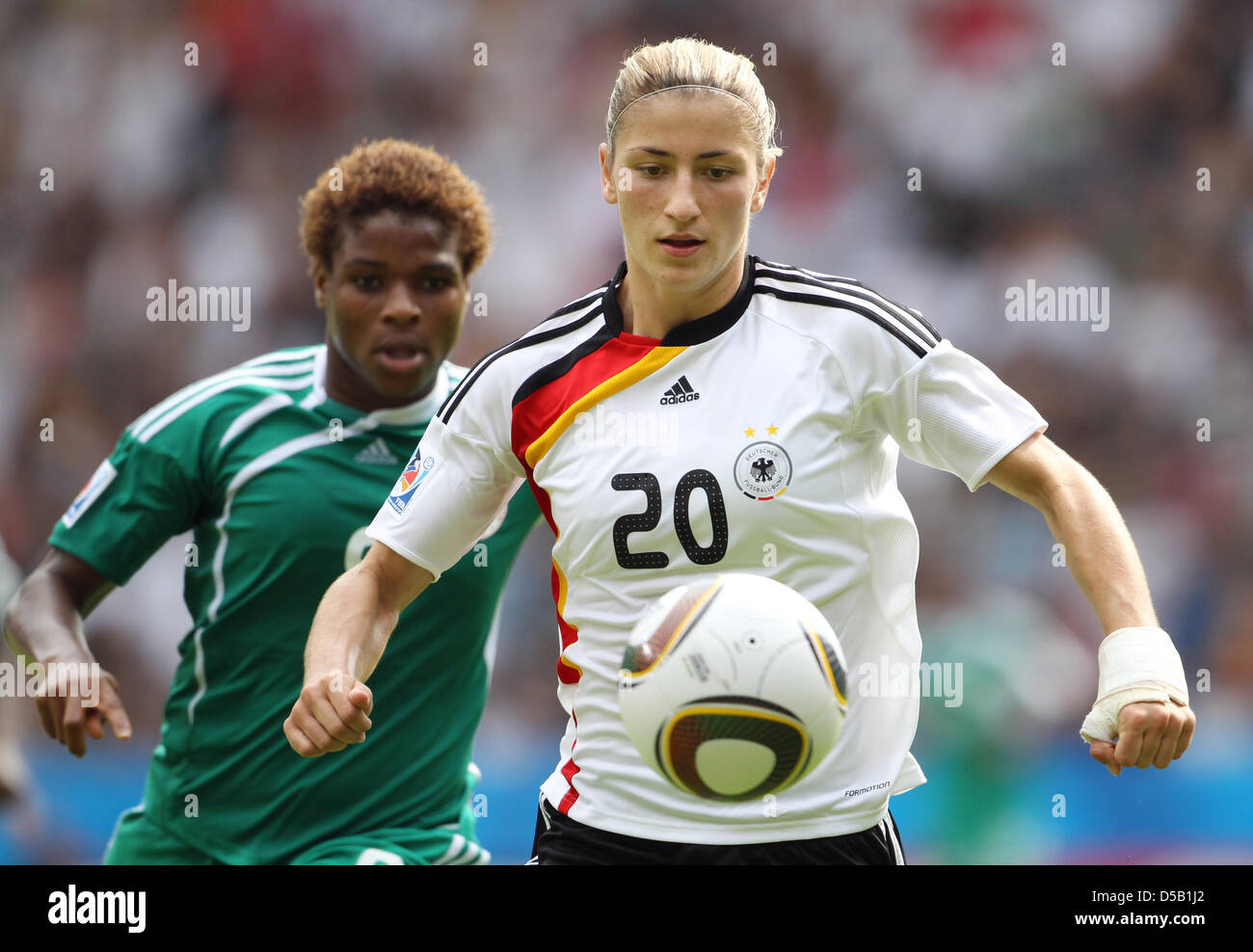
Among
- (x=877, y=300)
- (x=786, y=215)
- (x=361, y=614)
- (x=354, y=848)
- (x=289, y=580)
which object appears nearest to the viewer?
(x=877, y=300)

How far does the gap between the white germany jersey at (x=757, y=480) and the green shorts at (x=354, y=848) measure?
96 centimetres

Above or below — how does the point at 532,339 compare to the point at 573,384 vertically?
above

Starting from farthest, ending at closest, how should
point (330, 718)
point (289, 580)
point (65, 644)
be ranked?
point (289, 580) → point (65, 644) → point (330, 718)

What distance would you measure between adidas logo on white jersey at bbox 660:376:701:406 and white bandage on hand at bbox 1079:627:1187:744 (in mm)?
1030

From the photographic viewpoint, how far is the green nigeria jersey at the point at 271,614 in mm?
4223

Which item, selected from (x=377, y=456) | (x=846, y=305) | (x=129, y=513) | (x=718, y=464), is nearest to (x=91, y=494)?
(x=129, y=513)

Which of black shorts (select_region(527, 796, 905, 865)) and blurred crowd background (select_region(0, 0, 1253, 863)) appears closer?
black shorts (select_region(527, 796, 905, 865))

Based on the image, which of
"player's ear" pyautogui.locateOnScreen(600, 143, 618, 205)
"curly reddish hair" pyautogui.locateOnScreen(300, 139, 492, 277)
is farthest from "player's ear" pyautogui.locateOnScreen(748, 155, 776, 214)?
"curly reddish hair" pyautogui.locateOnScreen(300, 139, 492, 277)

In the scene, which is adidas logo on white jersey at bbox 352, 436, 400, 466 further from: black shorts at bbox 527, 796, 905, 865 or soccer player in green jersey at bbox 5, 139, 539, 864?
black shorts at bbox 527, 796, 905, 865

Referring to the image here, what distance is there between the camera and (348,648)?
317 cm

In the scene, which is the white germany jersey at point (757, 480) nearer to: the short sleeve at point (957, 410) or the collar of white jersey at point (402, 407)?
the short sleeve at point (957, 410)

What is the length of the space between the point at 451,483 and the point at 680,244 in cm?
80

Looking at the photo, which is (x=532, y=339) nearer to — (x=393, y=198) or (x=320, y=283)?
(x=393, y=198)

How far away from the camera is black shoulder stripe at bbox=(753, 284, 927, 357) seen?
3.04 m
